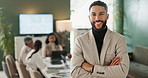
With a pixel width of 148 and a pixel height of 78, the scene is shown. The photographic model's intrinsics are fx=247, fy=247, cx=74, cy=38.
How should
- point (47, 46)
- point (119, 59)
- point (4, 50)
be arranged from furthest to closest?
1. point (4, 50)
2. point (47, 46)
3. point (119, 59)

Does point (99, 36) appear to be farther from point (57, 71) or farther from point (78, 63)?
point (57, 71)

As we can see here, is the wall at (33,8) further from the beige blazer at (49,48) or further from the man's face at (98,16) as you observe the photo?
the man's face at (98,16)

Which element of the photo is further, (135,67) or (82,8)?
(82,8)

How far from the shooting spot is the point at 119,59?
156 cm

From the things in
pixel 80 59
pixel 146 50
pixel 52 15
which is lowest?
pixel 146 50

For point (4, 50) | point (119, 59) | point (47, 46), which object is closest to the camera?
point (119, 59)

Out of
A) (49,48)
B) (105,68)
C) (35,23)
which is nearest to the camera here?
(105,68)

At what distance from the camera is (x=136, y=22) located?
6172mm

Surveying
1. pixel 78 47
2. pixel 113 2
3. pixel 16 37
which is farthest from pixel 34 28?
pixel 78 47

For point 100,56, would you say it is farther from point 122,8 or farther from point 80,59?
point 122,8

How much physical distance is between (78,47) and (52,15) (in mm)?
5446

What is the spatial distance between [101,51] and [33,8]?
5562 mm

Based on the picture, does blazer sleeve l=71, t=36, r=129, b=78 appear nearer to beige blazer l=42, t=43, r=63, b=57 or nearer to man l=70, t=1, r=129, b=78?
man l=70, t=1, r=129, b=78

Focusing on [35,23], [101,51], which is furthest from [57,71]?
[35,23]
